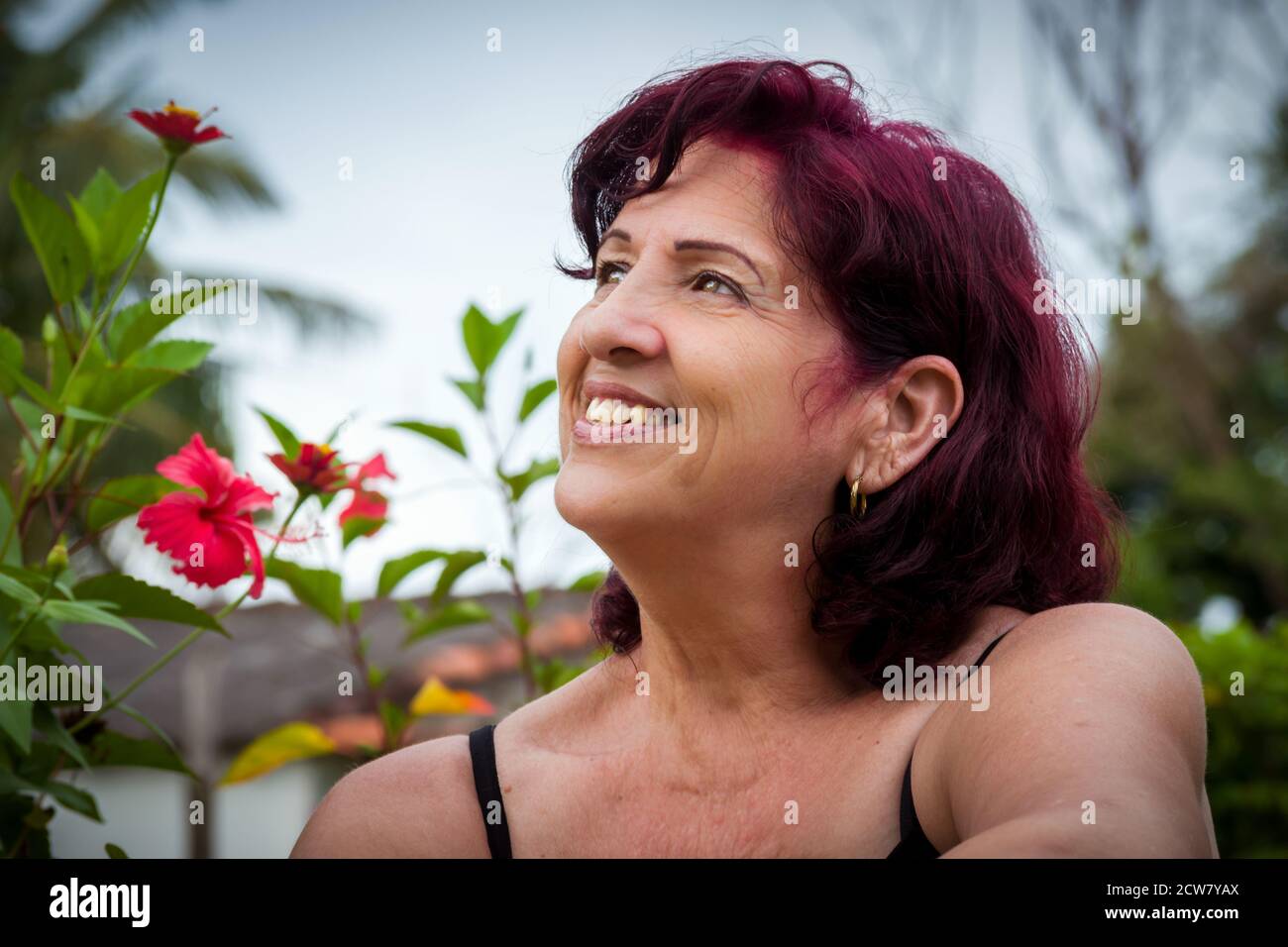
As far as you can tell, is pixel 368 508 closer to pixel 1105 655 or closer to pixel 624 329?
pixel 624 329

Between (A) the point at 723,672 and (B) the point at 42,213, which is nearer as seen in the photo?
(B) the point at 42,213

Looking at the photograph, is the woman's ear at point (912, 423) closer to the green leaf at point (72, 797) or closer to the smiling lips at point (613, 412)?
the smiling lips at point (613, 412)

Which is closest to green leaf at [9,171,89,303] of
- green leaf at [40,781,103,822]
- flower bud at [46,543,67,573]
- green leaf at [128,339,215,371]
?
green leaf at [128,339,215,371]

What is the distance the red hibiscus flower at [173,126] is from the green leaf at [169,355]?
27 cm

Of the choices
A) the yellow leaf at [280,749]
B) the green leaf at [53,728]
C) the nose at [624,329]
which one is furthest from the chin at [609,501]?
the yellow leaf at [280,749]

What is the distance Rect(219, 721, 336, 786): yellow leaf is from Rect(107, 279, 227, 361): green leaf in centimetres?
86

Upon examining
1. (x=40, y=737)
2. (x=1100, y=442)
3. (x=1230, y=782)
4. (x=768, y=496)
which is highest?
(x=1100, y=442)

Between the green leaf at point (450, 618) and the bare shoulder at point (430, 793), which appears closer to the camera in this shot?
the bare shoulder at point (430, 793)

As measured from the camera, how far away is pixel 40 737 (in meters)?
1.62

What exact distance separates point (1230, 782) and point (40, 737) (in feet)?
9.28

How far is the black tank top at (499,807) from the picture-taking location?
1520 millimetres

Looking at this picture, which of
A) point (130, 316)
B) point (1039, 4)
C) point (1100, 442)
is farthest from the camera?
point (1100, 442)
